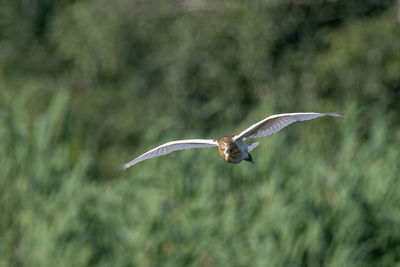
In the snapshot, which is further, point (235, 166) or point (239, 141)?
point (235, 166)

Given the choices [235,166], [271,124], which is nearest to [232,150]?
[271,124]

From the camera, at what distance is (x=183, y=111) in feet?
35.9

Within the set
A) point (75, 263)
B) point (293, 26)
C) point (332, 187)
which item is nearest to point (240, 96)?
point (293, 26)

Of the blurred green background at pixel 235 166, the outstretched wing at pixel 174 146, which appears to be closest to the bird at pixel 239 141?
the outstretched wing at pixel 174 146

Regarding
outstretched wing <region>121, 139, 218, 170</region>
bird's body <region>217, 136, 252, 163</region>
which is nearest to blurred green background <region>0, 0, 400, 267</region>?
outstretched wing <region>121, 139, 218, 170</region>

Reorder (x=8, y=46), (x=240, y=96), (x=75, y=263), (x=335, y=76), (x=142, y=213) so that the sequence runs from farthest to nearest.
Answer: (x=8, y=46) < (x=240, y=96) < (x=335, y=76) < (x=142, y=213) < (x=75, y=263)

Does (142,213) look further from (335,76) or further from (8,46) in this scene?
(8,46)

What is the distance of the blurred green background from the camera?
16.0 feet

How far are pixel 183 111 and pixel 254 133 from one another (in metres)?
8.82

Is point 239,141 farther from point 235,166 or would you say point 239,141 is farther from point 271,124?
point 235,166

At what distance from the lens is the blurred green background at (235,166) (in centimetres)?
488

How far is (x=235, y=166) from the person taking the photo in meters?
5.49

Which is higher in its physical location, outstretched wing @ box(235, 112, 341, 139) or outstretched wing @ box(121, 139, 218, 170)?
outstretched wing @ box(121, 139, 218, 170)

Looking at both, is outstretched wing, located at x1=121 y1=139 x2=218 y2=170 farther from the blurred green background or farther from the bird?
the blurred green background
